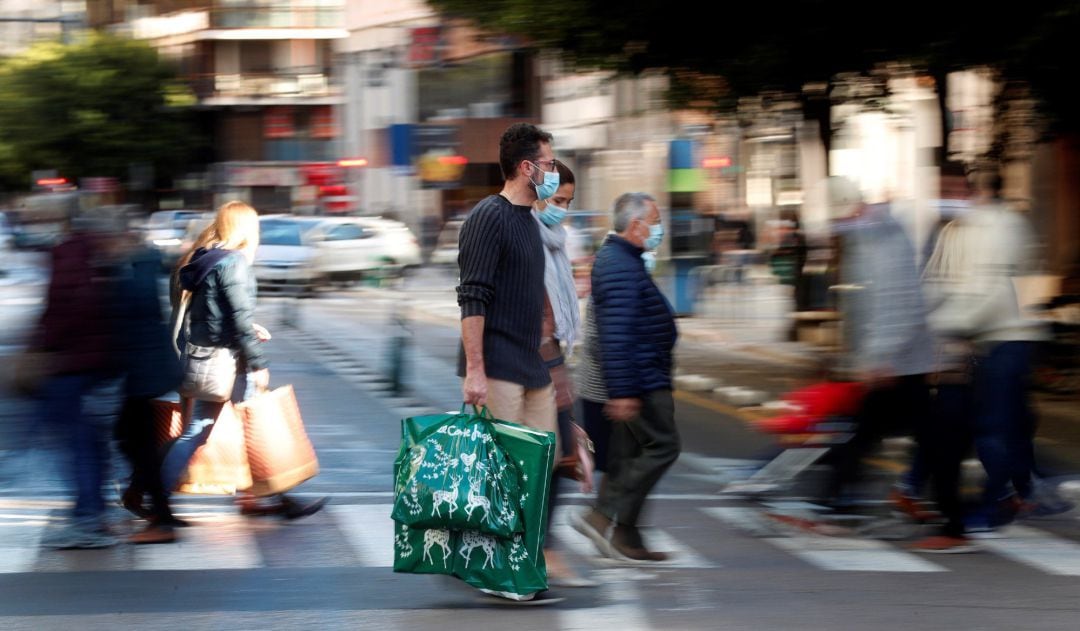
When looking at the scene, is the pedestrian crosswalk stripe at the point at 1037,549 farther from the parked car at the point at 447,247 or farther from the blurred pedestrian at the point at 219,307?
the parked car at the point at 447,247

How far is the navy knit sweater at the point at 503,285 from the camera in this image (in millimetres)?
6438

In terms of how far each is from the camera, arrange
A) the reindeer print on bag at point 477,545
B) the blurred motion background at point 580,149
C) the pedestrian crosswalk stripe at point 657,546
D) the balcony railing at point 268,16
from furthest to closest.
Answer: the balcony railing at point 268,16 < the blurred motion background at point 580,149 < the pedestrian crosswalk stripe at point 657,546 < the reindeer print on bag at point 477,545

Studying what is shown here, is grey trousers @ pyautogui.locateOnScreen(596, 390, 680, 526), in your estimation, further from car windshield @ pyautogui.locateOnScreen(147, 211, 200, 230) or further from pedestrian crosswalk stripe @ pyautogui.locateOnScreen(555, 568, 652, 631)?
car windshield @ pyautogui.locateOnScreen(147, 211, 200, 230)

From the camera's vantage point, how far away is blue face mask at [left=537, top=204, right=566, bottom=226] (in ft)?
23.8

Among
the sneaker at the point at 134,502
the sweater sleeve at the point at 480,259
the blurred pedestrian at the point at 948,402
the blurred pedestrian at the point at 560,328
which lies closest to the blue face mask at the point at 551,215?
the blurred pedestrian at the point at 560,328

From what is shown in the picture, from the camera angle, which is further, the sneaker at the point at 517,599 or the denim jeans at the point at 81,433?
the denim jeans at the point at 81,433

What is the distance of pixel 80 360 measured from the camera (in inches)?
296

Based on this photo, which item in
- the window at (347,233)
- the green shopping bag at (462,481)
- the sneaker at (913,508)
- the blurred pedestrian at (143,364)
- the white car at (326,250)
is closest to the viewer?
the green shopping bag at (462,481)

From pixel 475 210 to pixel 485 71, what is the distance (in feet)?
169

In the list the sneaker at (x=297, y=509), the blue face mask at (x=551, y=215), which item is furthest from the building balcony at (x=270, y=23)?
the blue face mask at (x=551, y=215)

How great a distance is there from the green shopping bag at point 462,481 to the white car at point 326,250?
2871cm

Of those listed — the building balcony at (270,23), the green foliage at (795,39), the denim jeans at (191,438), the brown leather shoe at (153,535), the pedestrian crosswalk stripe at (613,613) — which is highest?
the building balcony at (270,23)

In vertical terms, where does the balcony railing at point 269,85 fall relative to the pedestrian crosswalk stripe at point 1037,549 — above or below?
above

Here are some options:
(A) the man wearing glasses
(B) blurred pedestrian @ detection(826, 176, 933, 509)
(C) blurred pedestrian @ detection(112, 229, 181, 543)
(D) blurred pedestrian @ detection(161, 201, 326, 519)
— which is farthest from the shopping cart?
(C) blurred pedestrian @ detection(112, 229, 181, 543)
